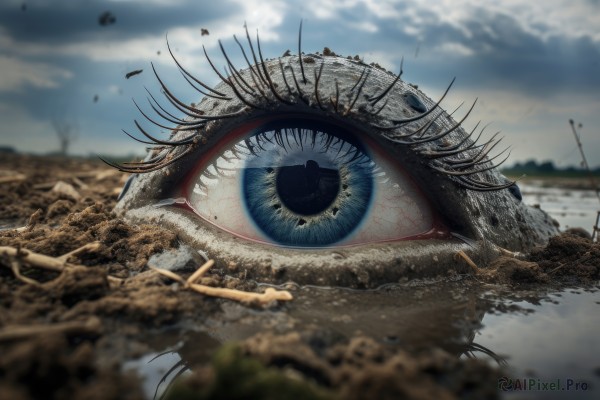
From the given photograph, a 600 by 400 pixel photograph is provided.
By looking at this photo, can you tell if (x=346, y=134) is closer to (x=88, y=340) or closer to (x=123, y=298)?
(x=123, y=298)

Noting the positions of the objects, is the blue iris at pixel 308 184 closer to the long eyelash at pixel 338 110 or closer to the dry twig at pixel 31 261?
the long eyelash at pixel 338 110

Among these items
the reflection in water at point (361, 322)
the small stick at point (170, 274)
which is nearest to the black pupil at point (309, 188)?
the reflection in water at point (361, 322)

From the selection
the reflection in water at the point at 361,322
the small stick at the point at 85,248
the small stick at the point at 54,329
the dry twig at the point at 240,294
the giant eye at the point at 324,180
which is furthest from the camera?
the giant eye at the point at 324,180

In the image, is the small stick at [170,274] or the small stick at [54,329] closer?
the small stick at [54,329]

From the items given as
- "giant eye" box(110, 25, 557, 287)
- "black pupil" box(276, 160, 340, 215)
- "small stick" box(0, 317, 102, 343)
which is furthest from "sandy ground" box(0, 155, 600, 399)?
"black pupil" box(276, 160, 340, 215)

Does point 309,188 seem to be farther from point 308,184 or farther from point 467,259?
point 467,259

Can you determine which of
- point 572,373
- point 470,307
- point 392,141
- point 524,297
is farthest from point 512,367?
point 392,141

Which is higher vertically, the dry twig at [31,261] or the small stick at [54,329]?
the dry twig at [31,261]

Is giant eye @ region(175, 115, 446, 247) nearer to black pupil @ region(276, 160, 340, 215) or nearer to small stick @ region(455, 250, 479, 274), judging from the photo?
black pupil @ region(276, 160, 340, 215)
